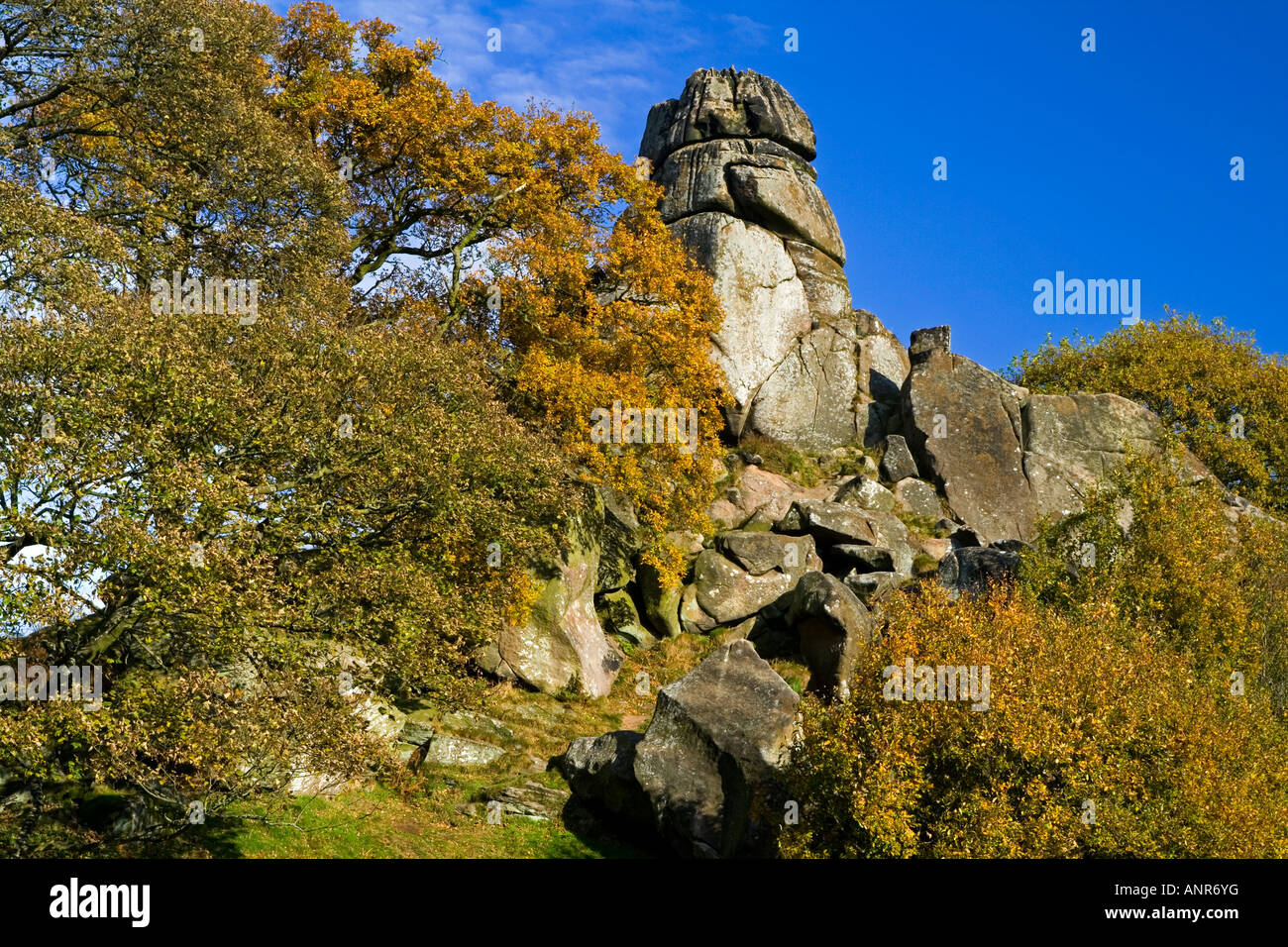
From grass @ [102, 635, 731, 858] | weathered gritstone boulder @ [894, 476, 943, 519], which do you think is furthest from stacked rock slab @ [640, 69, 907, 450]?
grass @ [102, 635, 731, 858]

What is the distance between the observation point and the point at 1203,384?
64.8 metres

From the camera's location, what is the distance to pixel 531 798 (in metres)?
26.2

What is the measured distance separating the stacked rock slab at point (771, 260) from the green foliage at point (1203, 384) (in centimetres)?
1881

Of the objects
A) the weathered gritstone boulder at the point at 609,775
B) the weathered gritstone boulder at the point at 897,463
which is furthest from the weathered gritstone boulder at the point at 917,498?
the weathered gritstone boulder at the point at 609,775

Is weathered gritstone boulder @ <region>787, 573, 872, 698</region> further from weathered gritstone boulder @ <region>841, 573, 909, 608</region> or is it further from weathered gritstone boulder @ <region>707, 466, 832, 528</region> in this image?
weathered gritstone boulder @ <region>707, 466, 832, 528</region>

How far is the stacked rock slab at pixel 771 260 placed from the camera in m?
53.7

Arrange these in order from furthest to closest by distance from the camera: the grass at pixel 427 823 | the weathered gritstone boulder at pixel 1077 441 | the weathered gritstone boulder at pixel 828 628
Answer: the weathered gritstone boulder at pixel 1077 441 → the weathered gritstone boulder at pixel 828 628 → the grass at pixel 427 823

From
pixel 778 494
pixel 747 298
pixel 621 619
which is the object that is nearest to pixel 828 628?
pixel 621 619

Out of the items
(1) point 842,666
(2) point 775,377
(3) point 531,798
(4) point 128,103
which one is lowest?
(3) point 531,798

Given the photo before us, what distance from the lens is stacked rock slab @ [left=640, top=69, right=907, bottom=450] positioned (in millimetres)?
53656

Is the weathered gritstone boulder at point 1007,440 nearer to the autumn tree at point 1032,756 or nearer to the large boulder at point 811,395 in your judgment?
the large boulder at point 811,395
